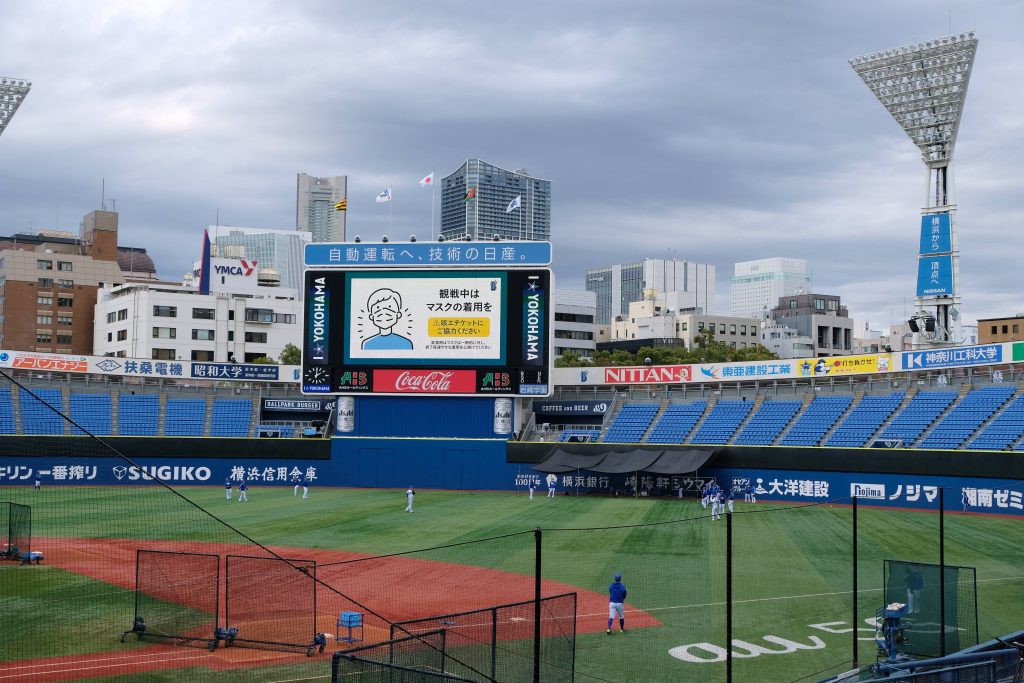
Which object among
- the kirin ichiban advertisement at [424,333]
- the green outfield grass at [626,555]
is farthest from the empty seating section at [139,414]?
the kirin ichiban advertisement at [424,333]

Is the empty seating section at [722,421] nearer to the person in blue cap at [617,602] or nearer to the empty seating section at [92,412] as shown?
the person in blue cap at [617,602]

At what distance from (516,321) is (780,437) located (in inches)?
659

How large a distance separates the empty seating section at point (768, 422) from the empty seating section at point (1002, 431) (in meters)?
11.2

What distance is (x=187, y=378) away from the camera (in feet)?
216

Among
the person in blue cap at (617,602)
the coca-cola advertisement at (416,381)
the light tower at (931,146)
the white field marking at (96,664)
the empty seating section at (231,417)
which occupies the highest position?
the light tower at (931,146)

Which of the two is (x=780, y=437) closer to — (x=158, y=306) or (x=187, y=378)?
(x=187, y=378)

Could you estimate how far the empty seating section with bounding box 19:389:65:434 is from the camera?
57.6 meters

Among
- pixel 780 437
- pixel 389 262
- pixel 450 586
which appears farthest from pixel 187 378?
pixel 450 586

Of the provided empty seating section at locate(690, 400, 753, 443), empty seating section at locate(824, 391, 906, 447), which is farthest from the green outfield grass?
empty seating section at locate(690, 400, 753, 443)

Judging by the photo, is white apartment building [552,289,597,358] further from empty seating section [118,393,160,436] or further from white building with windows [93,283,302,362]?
empty seating section [118,393,160,436]

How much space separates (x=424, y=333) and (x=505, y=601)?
3438cm

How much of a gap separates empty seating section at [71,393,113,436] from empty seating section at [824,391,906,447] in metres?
43.4

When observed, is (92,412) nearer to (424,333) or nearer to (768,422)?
(424,333)

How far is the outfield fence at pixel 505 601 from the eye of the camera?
1733cm
